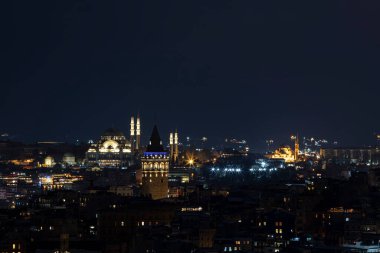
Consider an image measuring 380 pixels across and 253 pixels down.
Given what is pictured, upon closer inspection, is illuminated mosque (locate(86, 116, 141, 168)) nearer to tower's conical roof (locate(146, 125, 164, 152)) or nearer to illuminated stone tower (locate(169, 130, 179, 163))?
illuminated stone tower (locate(169, 130, 179, 163))

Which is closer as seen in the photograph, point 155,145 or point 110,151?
point 155,145

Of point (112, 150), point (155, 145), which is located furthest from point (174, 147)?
point (155, 145)

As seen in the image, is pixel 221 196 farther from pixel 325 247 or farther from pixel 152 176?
pixel 325 247

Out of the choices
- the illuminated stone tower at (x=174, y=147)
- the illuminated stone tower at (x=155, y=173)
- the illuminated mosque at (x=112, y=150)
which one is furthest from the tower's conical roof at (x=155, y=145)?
the illuminated mosque at (x=112, y=150)

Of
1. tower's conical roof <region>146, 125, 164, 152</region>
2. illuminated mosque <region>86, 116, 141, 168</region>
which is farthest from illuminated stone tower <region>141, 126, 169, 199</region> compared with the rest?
illuminated mosque <region>86, 116, 141, 168</region>

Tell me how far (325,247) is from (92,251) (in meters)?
12.3

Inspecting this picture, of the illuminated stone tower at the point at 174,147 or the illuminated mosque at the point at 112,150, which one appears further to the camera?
the illuminated mosque at the point at 112,150

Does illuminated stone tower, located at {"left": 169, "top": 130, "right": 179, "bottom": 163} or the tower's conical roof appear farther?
illuminated stone tower, located at {"left": 169, "top": 130, "right": 179, "bottom": 163}

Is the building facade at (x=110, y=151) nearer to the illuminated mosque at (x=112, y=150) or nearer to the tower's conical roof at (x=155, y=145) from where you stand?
the illuminated mosque at (x=112, y=150)

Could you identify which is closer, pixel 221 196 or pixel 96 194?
pixel 96 194

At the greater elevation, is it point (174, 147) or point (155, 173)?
point (174, 147)

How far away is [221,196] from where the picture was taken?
110 m

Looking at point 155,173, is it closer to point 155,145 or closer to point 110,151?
point 155,145

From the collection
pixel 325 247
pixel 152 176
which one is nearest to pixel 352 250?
pixel 325 247
